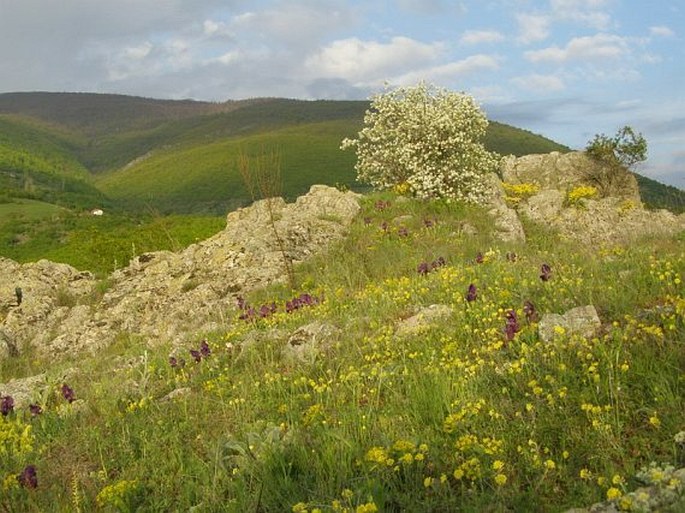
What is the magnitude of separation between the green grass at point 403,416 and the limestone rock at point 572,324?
→ 0.12m

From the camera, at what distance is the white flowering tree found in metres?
21.9

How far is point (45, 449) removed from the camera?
6156 mm

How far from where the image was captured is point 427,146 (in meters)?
22.9

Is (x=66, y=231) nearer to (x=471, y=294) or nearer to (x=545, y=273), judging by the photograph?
(x=471, y=294)

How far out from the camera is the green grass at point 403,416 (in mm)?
4332

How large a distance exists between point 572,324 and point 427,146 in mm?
17383

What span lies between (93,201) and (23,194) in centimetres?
2513

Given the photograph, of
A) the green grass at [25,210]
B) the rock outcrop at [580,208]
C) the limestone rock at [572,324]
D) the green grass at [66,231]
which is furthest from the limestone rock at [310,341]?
the green grass at [25,210]

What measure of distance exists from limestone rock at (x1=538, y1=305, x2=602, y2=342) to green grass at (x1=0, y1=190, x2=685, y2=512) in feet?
0.40

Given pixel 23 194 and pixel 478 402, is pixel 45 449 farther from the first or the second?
pixel 23 194

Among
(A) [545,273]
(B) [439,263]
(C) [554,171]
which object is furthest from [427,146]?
(A) [545,273]

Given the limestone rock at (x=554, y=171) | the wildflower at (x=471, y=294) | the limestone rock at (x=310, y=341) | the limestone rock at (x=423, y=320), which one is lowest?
the limestone rock at (x=310, y=341)

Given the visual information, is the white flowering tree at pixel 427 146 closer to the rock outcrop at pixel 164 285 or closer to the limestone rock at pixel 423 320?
the rock outcrop at pixel 164 285

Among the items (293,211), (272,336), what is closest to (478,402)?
(272,336)
